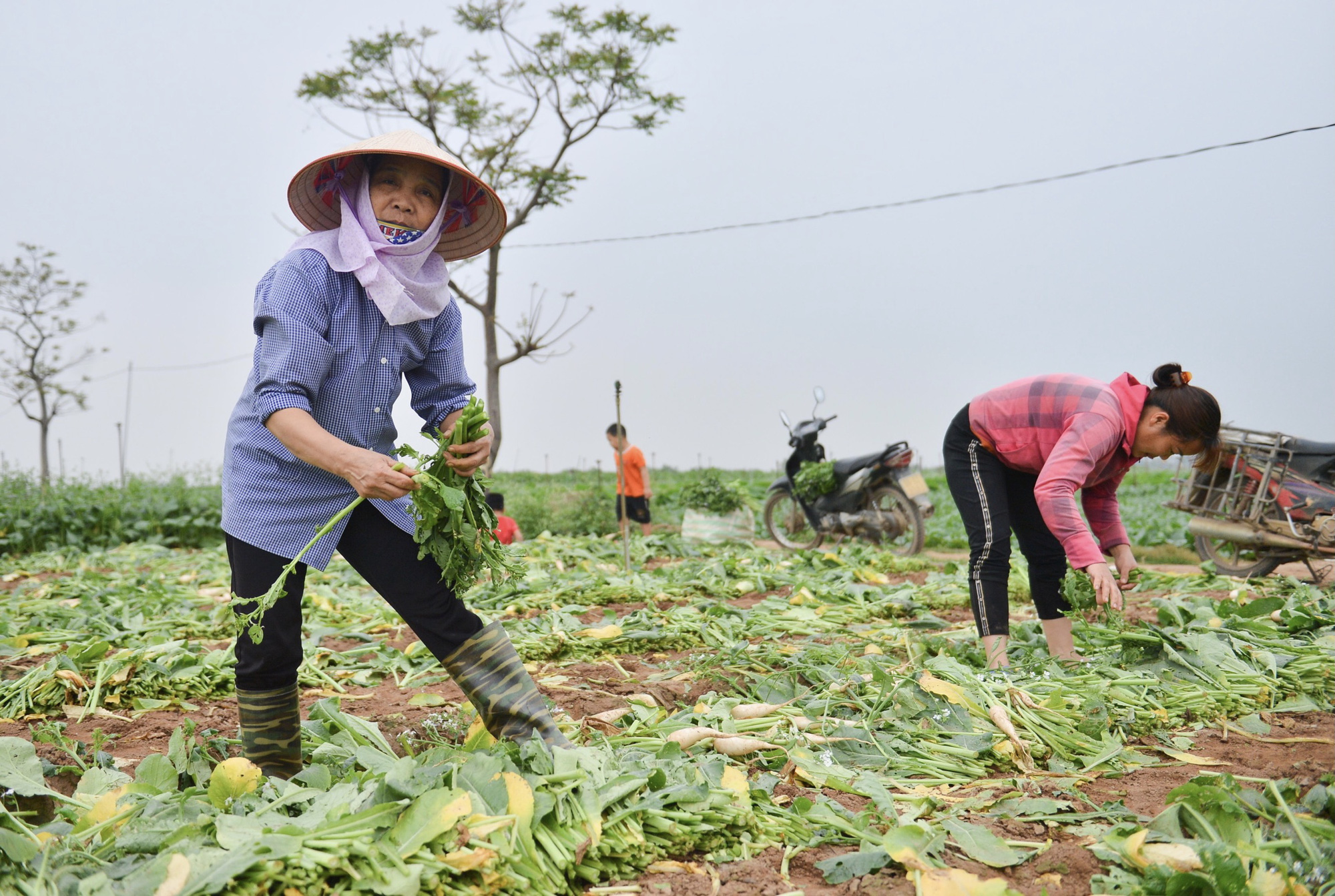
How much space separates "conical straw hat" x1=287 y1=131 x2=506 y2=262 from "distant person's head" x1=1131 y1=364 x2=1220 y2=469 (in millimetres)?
2316

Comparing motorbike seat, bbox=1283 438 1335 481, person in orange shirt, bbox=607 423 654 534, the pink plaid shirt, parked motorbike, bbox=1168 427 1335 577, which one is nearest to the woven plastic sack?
person in orange shirt, bbox=607 423 654 534

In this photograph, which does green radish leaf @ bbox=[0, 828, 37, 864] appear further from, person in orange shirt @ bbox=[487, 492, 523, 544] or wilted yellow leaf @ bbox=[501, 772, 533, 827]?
person in orange shirt @ bbox=[487, 492, 523, 544]

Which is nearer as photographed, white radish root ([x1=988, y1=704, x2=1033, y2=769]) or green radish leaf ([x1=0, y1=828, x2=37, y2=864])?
green radish leaf ([x1=0, y1=828, x2=37, y2=864])

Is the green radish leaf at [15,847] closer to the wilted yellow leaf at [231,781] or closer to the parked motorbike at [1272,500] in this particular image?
the wilted yellow leaf at [231,781]

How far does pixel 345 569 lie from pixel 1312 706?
654cm

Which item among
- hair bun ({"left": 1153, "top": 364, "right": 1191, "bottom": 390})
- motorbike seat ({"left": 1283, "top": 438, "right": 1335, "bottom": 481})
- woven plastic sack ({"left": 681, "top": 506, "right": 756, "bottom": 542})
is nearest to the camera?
hair bun ({"left": 1153, "top": 364, "right": 1191, "bottom": 390})

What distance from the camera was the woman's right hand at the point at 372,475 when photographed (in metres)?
2.08

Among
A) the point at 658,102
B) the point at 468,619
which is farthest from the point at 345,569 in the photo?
the point at 658,102

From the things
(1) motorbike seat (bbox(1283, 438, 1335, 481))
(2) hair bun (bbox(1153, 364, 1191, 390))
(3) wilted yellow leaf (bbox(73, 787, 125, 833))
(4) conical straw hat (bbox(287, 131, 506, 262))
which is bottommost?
(3) wilted yellow leaf (bbox(73, 787, 125, 833))

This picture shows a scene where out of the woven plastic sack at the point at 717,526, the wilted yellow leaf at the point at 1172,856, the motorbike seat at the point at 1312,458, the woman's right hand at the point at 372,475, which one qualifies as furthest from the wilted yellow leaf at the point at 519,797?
the woven plastic sack at the point at 717,526

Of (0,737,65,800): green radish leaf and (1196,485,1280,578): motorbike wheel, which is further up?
(0,737,65,800): green radish leaf

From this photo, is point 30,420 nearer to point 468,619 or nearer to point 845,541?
point 845,541

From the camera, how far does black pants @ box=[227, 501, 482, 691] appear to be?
7.54 ft

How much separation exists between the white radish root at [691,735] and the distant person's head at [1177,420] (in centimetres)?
184
